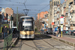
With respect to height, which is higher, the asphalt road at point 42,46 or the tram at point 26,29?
the tram at point 26,29

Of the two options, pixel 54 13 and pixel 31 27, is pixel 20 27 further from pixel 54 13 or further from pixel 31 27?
pixel 54 13

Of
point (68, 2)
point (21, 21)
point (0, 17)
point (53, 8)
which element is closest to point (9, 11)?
point (53, 8)

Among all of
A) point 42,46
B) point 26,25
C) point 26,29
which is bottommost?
point 42,46

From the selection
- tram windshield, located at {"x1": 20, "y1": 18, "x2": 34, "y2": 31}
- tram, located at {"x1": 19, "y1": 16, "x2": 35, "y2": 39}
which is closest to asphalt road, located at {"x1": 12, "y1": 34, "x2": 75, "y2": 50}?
tram, located at {"x1": 19, "y1": 16, "x2": 35, "y2": 39}

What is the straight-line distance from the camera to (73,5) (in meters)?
52.5

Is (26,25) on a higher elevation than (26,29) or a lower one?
higher

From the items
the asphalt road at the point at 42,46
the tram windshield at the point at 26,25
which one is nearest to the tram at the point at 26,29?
the tram windshield at the point at 26,25

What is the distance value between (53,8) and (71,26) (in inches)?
883

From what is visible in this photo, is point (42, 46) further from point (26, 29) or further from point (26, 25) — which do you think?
point (26, 25)

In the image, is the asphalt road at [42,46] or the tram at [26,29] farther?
the tram at [26,29]

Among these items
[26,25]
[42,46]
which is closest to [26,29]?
[26,25]

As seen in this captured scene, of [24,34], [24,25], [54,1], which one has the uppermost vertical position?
[54,1]

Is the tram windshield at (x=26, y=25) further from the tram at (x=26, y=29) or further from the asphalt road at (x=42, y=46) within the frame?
the asphalt road at (x=42, y=46)

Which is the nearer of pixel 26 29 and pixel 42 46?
pixel 42 46
